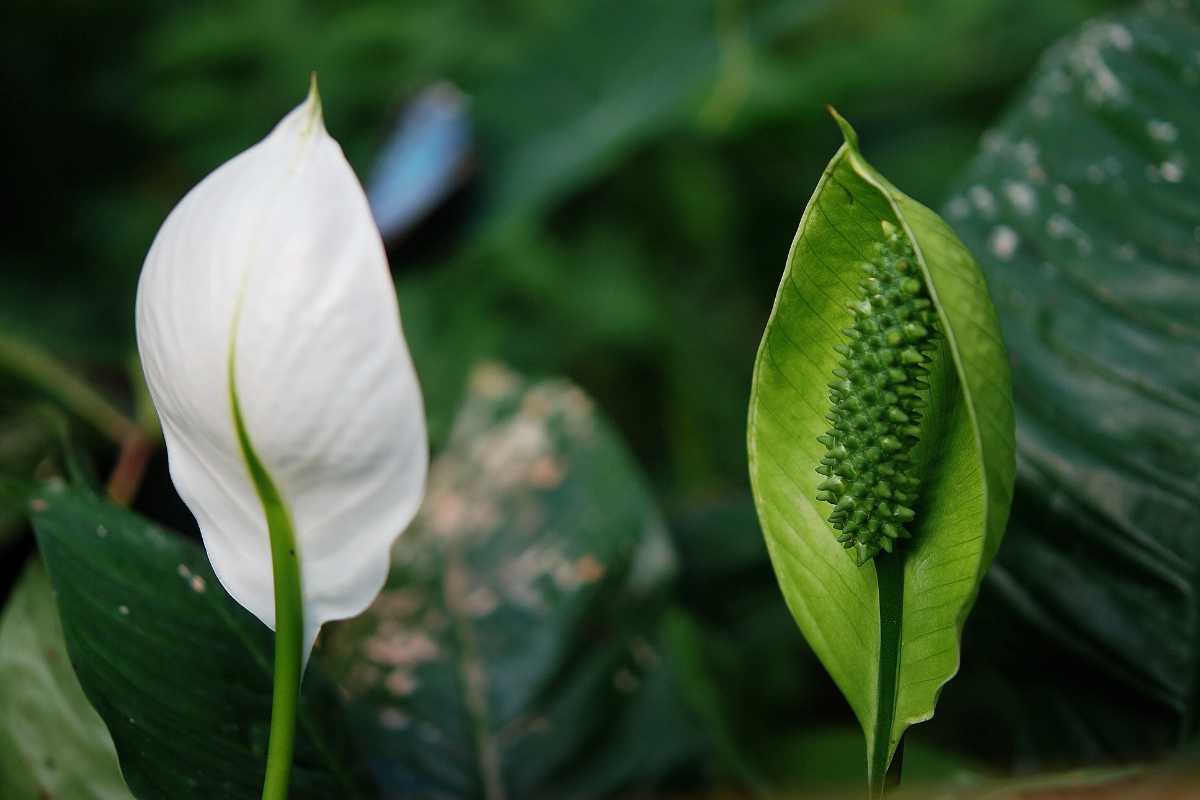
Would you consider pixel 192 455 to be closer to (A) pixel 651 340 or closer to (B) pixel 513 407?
(B) pixel 513 407

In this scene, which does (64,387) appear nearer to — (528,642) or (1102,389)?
(528,642)

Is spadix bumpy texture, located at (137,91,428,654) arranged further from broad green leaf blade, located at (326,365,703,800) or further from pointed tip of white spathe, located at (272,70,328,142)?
broad green leaf blade, located at (326,365,703,800)

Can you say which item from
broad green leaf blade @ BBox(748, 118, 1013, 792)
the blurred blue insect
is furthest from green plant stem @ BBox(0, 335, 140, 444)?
broad green leaf blade @ BBox(748, 118, 1013, 792)

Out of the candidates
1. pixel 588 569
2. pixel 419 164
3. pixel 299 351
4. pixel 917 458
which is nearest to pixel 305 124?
pixel 299 351

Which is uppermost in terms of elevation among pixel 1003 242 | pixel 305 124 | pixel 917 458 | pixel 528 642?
pixel 305 124

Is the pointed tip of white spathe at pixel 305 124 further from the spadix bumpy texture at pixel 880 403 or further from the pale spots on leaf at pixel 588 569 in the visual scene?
the pale spots on leaf at pixel 588 569
